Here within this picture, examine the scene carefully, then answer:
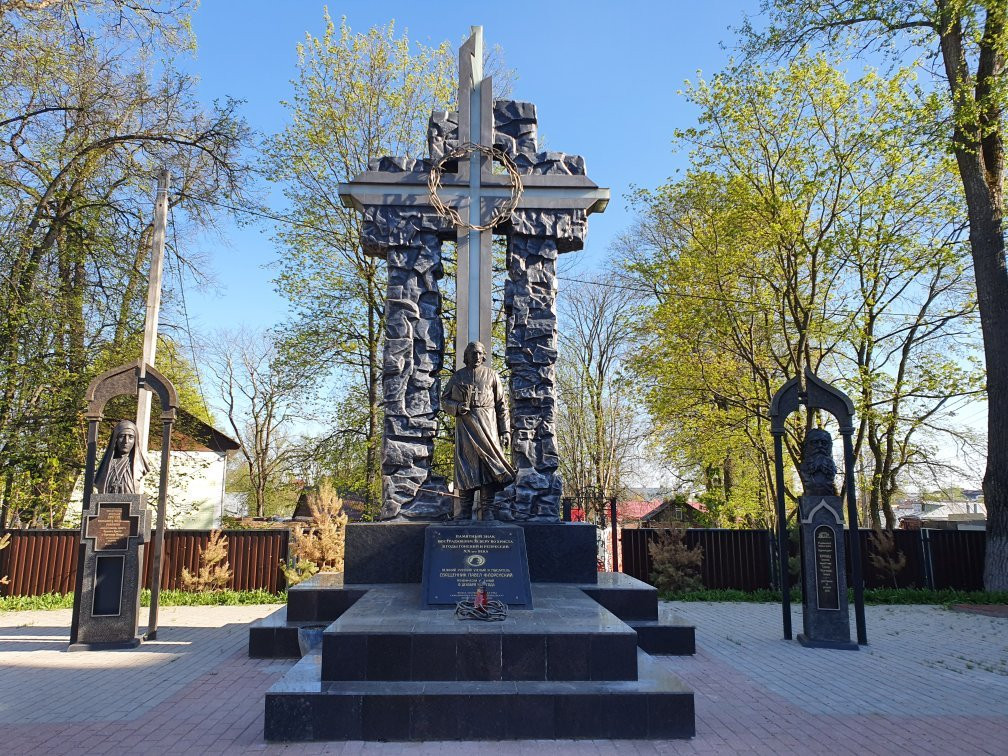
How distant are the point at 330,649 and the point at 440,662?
807mm

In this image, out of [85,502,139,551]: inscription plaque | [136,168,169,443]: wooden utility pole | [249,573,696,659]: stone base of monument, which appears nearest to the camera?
[249,573,696,659]: stone base of monument

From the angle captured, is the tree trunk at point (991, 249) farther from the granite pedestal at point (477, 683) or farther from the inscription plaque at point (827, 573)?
the granite pedestal at point (477, 683)

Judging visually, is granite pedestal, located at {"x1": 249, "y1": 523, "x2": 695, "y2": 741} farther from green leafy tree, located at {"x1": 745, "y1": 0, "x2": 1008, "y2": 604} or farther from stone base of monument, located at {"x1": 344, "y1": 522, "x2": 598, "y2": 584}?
green leafy tree, located at {"x1": 745, "y1": 0, "x2": 1008, "y2": 604}

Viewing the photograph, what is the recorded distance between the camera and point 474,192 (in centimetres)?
863

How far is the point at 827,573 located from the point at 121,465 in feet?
27.7

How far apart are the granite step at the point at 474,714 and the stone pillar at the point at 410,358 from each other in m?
3.37

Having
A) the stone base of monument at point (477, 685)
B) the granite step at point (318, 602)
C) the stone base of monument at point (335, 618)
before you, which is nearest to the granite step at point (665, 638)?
the stone base of monument at point (335, 618)

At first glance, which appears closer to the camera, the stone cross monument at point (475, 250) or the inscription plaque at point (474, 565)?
the inscription plaque at point (474, 565)

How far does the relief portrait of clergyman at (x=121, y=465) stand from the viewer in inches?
314

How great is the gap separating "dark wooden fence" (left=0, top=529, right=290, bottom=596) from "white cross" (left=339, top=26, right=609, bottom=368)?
6.73 metres

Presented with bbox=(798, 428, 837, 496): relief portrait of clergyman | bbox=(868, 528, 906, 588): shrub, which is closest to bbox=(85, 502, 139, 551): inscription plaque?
bbox=(798, 428, 837, 496): relief portrait of clergyman

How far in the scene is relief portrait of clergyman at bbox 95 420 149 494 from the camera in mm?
7984

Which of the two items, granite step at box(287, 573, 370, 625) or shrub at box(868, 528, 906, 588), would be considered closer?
granite step at box(287, 573, 370, 625)

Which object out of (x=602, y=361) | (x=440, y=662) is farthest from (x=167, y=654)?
(x=602, y=361)
